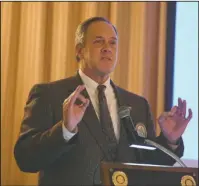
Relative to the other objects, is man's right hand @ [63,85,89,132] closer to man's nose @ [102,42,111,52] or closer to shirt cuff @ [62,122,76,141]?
shirt cuff @ [62,122,76,141]

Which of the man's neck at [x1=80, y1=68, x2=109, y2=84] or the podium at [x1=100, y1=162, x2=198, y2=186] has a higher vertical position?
the man's neck at [x1=80, y1=68, x2=109, y2=84]

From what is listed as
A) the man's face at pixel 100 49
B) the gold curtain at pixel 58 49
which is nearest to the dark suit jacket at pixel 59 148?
the man's face at pixel 100 49

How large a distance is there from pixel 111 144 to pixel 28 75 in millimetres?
1280

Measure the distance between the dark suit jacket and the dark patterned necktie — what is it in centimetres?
3

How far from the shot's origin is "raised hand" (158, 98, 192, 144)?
1.69 metres

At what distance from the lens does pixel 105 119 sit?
1.81 m

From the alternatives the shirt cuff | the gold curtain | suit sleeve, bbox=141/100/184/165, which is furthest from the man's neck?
the gold curtain

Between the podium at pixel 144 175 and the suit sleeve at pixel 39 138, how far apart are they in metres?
0.50

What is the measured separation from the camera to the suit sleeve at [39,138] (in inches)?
61.0

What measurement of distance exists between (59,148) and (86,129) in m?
0.25

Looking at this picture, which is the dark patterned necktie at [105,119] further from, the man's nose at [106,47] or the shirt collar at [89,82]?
the man's nose at [106,47]

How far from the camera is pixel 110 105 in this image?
6.37 ft

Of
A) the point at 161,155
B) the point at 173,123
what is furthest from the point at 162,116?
the point at 161,155

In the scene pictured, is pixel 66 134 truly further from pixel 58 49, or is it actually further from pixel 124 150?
pixel 58 49
